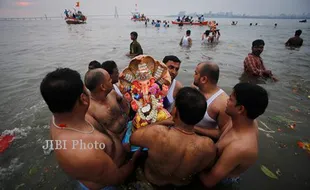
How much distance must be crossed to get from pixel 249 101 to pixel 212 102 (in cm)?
86

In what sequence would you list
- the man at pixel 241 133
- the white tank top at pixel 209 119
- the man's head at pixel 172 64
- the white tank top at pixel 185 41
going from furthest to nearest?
the white tank top at pixel 185 41 → the man's head at pixel 172 64 → the white tank top at pixel 209 119 → the man at pixel 241 133

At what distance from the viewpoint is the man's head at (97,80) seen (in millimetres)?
2611

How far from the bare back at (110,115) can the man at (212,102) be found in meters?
1.33

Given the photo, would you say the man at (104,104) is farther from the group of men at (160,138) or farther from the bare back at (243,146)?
the bare back at (243,146)

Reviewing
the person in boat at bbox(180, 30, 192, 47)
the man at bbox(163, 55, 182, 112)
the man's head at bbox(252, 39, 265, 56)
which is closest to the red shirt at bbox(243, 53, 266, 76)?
the man's head at bbox(252, 39, 265, 56)

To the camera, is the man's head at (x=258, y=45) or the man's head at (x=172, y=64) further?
the man's head at (x=258, y=45)

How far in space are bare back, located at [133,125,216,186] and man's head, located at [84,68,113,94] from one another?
43.1 inches

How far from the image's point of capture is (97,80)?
2.62 m

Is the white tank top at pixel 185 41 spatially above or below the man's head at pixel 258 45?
below

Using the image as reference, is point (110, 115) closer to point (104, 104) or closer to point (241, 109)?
point (104, 104)

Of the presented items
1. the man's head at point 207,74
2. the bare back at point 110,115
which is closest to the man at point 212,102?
the man's head at point 207,74

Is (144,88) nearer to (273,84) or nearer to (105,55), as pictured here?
(273,84)

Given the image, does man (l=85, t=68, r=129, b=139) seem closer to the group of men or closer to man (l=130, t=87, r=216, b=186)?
the group of men

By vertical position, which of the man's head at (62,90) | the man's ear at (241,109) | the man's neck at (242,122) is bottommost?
the man's neck at (242,122)
